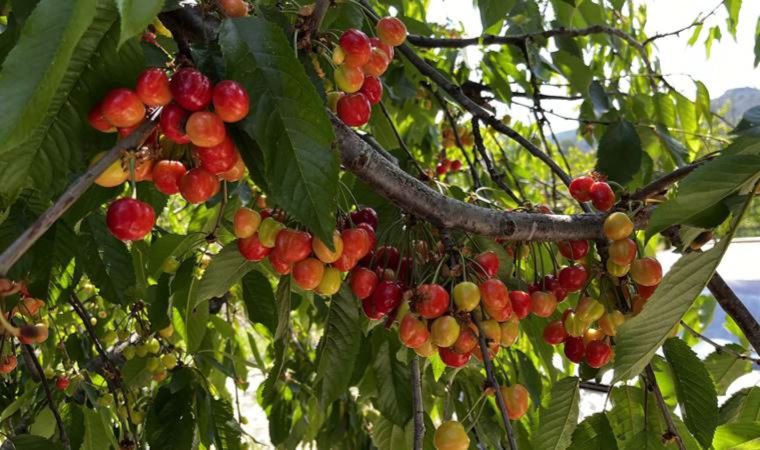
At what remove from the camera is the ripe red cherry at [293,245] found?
861 millimetres

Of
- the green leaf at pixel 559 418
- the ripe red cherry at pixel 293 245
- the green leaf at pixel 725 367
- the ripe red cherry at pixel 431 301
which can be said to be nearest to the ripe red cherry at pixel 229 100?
the ripe red cherry at pixel 293 245

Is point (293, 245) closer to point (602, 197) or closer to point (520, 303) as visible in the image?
point (520, 303)

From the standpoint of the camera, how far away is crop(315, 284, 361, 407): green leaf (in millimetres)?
1022

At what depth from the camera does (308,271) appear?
88cm

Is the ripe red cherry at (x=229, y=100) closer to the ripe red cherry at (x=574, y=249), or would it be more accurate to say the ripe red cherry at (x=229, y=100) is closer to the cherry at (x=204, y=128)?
the cherry at (x=204, y=128)

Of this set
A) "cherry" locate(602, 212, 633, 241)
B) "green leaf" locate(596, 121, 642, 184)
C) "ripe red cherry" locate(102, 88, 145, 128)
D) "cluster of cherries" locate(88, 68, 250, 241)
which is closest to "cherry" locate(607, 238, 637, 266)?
"cherry" locate(602, 212, 633, 241)

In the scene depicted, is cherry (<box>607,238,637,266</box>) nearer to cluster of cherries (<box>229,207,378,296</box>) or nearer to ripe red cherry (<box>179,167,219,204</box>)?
cluster of cherries (<box>229,207,378,296</box>)

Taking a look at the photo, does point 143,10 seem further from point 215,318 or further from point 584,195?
point 215,318

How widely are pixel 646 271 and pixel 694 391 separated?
0.19 meters

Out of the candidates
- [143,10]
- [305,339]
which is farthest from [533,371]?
[305,339]

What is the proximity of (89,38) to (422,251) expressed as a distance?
24.6 inches

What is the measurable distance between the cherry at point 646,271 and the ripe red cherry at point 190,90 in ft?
2.26

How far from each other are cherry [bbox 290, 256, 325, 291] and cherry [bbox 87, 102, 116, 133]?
32cm

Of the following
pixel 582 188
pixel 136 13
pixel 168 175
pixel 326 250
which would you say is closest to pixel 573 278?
pixel 582 188
